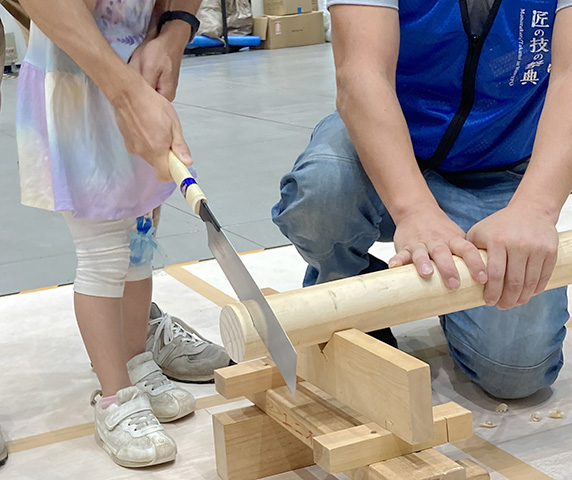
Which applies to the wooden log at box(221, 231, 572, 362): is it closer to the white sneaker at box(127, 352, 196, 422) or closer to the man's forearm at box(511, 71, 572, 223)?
the man's forearm at box(511, 71, 572, 223)

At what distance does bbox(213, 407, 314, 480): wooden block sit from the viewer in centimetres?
124

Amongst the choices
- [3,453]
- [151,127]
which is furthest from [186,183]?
[3,453]

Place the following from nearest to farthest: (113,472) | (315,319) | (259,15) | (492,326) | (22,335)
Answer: (315,319) → (113,472) → (492,326) → (22,335) → (259,15)

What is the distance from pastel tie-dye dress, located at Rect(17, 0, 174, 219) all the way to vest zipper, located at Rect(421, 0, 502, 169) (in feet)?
1.78

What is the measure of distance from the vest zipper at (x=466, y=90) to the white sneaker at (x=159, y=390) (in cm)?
61

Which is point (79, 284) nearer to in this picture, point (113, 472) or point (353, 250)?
point (113, 472)

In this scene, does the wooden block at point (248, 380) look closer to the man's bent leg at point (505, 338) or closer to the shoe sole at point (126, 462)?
the shoe sole at point (126, 462)

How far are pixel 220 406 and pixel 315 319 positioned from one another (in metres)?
0.55

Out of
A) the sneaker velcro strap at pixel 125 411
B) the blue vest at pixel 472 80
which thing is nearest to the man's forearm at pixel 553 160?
the blue vest at pixel 472 80

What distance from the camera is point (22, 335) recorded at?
74.9 inches

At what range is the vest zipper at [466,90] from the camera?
1421 mm

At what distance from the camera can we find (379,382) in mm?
1021

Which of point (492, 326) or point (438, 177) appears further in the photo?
point (438, 177)

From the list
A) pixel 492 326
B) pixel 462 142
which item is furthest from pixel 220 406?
pixel 462 142
